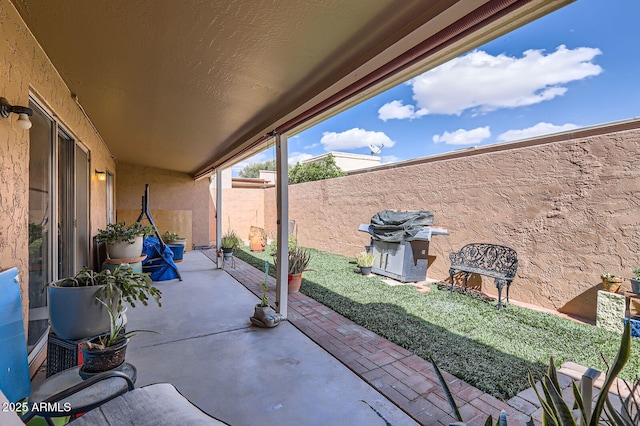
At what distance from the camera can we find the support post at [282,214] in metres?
3.81

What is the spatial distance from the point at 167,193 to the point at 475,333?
9.10 m

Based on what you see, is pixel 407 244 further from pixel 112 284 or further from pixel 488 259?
pixel 112 284

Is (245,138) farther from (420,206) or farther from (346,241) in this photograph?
(346,241)

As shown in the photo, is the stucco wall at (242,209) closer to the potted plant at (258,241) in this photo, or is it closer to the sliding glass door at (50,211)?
the potted plant at (258,241)

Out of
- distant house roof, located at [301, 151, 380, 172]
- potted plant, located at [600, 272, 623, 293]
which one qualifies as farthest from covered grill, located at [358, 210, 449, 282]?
distant house roof, located at [301, 151, 380, 172]

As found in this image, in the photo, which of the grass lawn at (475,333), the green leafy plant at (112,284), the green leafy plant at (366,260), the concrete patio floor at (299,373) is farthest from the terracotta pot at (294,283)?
the green leafy plant at (112,284)

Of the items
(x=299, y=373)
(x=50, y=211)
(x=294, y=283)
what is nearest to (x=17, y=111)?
(x=50, y=211)

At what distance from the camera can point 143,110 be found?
381 cm

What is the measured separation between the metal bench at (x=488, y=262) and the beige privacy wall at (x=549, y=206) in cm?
17

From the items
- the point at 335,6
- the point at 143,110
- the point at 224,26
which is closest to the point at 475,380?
the point at 335,6

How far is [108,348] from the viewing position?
179 centimetres

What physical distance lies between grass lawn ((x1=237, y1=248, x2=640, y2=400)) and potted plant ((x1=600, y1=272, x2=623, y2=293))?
0.54 metres

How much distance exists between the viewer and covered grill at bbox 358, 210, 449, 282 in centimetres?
586

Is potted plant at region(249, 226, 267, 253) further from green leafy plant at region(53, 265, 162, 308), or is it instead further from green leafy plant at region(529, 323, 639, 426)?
green leafy plant at region(529, 323, 639, 426)
